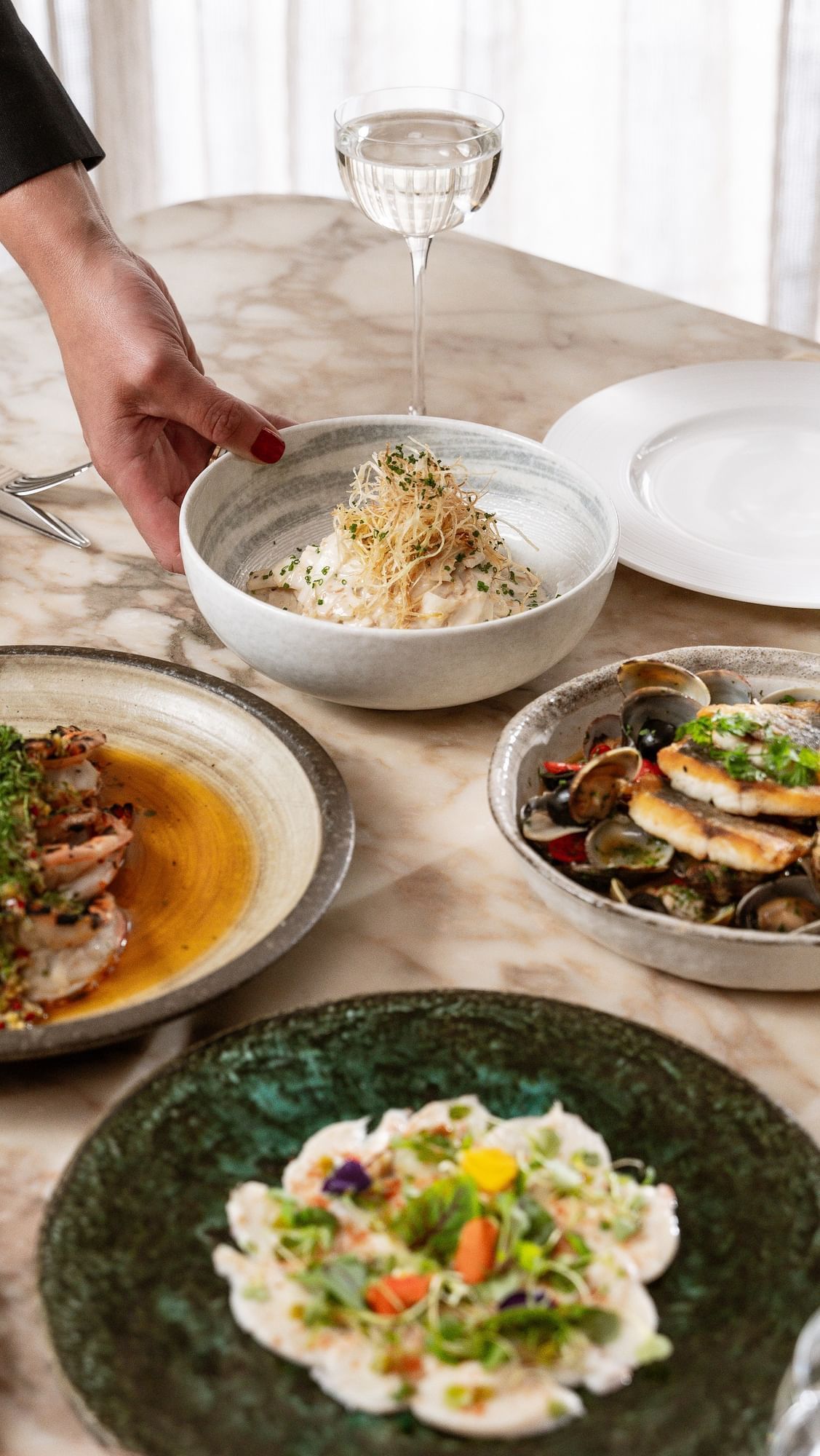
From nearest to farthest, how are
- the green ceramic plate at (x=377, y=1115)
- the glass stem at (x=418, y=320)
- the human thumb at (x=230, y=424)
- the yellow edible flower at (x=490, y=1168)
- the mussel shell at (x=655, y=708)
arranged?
1. the green ceramic plate at (x=377, y=1115)
2. the yellow edible flower at (x=490, y=1168)
3. the mussel shell at (x=655, y=708)
4. the human thumb at (x=230, y=424)
5. the glass stem at (x=418, y=320)

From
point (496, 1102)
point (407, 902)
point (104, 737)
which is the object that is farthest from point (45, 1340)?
point (104, 737)

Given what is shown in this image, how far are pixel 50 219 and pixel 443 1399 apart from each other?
1.54 meters

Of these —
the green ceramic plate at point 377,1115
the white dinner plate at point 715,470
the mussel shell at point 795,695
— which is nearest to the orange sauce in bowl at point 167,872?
the green ceramic plate at point 377,1115

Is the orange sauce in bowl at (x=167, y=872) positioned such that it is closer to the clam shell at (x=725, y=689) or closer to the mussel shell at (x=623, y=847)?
the mussel shell at (x=623, y=847)

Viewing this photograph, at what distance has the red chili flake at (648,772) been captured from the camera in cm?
115

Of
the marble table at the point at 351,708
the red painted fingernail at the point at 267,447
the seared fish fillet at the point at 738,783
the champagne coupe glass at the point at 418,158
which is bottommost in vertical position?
the marble table at the point at 351,708

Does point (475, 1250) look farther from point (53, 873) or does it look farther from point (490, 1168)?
point (53, 873)

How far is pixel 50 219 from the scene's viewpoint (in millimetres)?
1787

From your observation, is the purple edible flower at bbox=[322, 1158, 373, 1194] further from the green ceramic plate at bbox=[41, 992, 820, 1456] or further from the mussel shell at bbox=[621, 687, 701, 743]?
the mussel shell at bbox=[621, 687, 701, 743]

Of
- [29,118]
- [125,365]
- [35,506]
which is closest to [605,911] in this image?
[125,365]

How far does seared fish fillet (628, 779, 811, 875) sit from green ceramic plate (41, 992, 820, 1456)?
174 millimetres

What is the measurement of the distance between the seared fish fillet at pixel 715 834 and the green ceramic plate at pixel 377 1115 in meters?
0.17

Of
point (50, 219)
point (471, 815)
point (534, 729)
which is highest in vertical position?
point (50, 219)

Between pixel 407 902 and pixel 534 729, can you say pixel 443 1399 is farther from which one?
pixel 534 729
